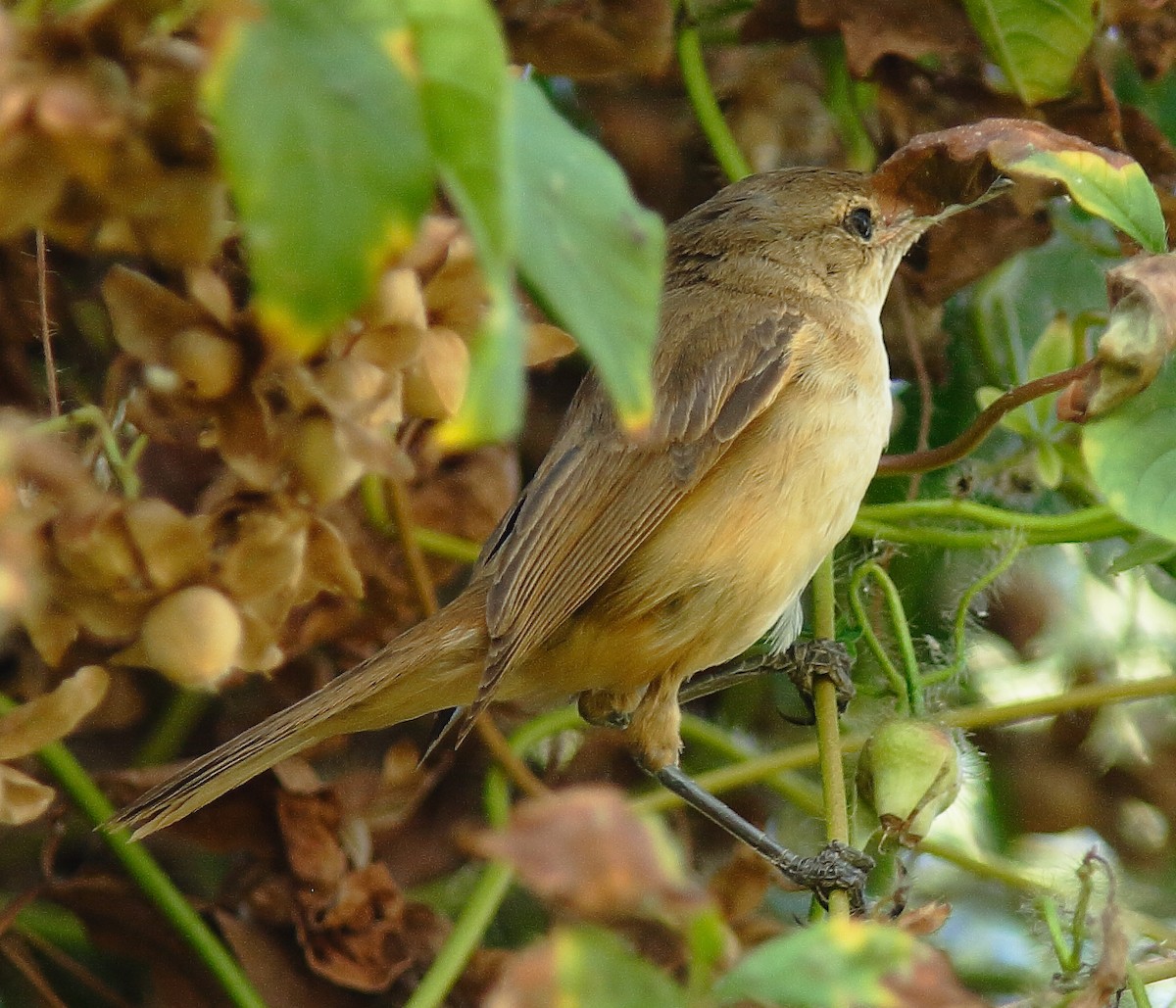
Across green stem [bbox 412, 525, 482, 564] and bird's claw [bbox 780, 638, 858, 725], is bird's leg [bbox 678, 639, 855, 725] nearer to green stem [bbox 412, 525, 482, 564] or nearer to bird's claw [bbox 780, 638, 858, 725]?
bird's claw [bbox 780, 638, 858, 725]

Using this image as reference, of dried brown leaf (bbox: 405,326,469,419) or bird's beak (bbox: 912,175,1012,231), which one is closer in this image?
dried brown leaf (bbox: 405,326,469,419)

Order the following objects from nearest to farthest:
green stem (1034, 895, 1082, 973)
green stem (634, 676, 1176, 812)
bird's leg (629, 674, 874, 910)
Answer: green stem (1034, 895, 1082, 973)
green stem (634, 676, 1176, 812)
bird's leg (629, 674, 874, 910)

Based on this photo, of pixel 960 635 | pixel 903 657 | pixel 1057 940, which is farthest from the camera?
pixel 960 635

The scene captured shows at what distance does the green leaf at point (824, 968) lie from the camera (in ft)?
3.51

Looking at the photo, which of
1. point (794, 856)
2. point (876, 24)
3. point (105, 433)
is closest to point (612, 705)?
point (794, 856)

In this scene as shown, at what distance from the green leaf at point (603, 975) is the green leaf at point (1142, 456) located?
128cm

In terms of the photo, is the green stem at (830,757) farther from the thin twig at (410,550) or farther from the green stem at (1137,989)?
the thin twig at (410,550)

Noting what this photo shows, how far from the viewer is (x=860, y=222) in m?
3.51

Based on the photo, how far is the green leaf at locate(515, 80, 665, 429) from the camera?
110cm

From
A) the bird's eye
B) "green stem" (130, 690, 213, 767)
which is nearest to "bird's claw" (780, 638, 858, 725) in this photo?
the bird's eye

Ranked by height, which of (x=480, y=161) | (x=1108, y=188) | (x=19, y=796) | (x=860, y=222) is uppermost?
(x=480, y=161)

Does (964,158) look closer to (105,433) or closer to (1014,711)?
(1014,711)

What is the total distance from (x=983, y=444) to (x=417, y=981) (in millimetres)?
1656

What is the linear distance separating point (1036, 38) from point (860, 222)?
2.04 ft
